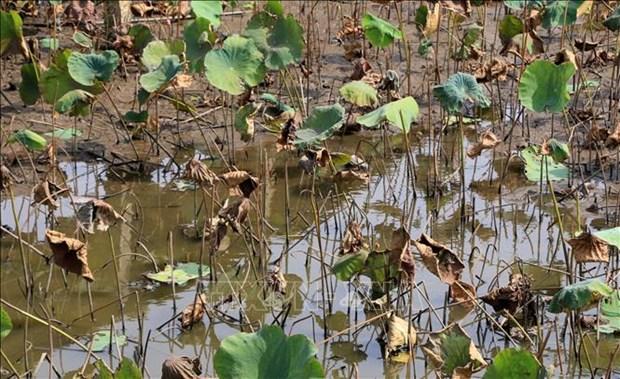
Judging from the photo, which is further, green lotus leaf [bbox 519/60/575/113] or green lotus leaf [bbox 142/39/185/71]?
green lotus leaf [bbox 142/39/185/71]

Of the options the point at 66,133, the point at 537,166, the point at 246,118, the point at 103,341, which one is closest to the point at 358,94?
the point at 246,118

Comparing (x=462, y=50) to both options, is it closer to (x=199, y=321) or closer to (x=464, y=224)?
(x=464, y=224)

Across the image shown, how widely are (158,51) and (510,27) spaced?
5.25ft

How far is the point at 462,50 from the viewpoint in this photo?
5.75 meters

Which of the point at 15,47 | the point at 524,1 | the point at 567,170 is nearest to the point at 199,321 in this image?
the point at 567,170

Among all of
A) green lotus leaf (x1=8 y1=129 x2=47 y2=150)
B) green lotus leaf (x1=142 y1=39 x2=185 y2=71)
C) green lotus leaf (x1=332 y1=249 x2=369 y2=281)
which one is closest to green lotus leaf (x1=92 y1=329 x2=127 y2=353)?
green lotus leaf (x1=332 y1=249 x2=369 y2=281)

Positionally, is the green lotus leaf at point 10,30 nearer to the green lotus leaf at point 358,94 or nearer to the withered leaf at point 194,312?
the green lotus leaf at point 358,94

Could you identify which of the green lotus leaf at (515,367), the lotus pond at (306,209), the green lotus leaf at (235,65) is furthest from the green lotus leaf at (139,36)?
the green lotus leaf at (515,367)

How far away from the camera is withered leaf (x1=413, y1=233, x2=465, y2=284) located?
333 centimetres

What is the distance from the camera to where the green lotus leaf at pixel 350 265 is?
12.0ft

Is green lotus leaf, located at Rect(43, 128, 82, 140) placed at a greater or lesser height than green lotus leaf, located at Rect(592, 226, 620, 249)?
lesser

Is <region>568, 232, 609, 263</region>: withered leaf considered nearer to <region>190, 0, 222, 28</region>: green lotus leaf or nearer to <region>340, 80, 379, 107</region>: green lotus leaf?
<region>340, 80, 379, 107</region>: green lotus leaf

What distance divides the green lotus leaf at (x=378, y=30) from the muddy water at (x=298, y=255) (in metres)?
0.49

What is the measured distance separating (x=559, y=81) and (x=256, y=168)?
1790 millimetres
